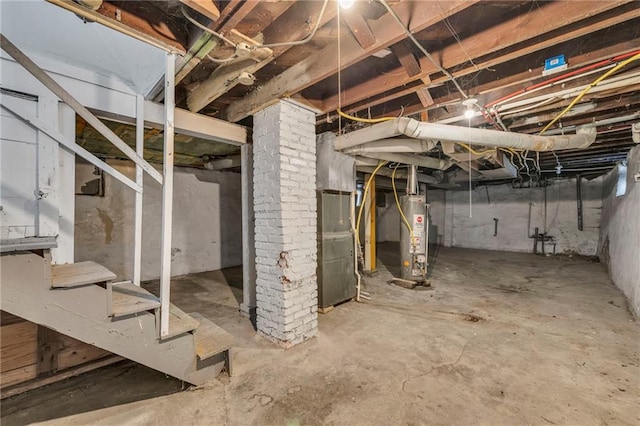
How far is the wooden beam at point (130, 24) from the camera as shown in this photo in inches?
50.7

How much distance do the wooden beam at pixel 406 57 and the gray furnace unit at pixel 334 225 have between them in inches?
57.6

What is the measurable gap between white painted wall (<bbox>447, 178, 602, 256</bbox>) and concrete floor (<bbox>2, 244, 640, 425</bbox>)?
4424 millimetres

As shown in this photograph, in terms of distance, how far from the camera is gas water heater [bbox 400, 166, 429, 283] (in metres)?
4.20

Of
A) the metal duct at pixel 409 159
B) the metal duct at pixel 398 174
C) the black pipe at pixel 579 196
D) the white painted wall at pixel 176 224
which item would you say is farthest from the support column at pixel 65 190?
the black pipe at pixel 579 196

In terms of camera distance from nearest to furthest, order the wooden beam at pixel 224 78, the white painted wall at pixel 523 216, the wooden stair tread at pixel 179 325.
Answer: the wooden stair tread at pixel 179 325 → the wooden beam at pixel 224 78 → the white painted wall at pixel 523 216

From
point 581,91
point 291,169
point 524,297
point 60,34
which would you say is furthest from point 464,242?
point 60,34

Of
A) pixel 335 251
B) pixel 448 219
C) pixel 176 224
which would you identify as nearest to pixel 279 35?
pixel 335 251

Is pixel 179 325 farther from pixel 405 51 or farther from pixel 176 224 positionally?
pixel 176 224

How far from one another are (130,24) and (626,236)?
608cm

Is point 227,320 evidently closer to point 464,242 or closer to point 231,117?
point 231,117

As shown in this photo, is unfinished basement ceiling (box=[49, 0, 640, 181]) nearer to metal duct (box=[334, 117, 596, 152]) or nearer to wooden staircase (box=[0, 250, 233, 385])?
metal duct (box=[334, 117, 596, 152])

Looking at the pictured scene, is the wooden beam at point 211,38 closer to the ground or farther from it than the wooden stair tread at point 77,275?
farther from it

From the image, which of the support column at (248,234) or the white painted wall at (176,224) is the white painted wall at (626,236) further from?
the white painted wall at (176,224)

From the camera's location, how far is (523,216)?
748cm
